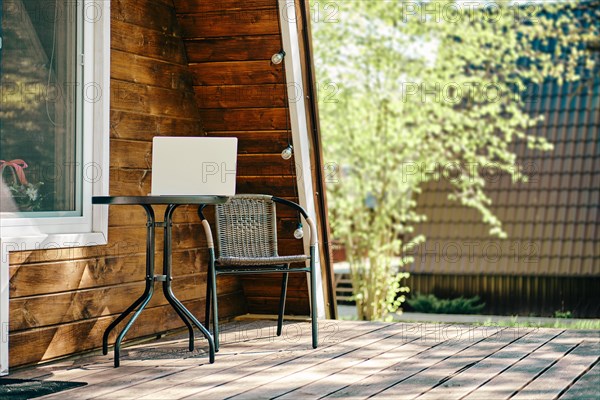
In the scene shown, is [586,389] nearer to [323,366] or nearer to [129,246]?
[323,366]

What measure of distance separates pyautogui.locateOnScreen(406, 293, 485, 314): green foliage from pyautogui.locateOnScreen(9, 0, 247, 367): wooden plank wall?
5.86m

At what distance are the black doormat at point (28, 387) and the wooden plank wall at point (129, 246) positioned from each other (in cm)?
24

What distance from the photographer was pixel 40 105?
4.21 meters

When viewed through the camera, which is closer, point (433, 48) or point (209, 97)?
point (209, 97)

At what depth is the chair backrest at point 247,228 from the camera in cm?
498

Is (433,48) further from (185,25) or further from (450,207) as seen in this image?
(185,25)

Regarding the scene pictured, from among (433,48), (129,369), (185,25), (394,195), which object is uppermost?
(433,48)

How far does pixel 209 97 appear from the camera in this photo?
5.30 metres

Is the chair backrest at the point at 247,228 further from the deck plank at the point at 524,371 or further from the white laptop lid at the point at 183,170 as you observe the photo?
the deck plank at the point at 524,371

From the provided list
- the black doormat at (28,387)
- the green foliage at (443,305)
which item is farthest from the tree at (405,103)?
the black doormat at (28,387)

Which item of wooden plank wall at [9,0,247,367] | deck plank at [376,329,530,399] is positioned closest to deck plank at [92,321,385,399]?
wooden plank wall at [9,0,247,367]

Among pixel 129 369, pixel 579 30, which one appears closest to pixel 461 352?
pixel 129 369

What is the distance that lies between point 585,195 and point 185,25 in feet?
24.0

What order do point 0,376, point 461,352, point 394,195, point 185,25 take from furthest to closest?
point 394,195 → point 185,25 → point 461,352 → point 0,376
